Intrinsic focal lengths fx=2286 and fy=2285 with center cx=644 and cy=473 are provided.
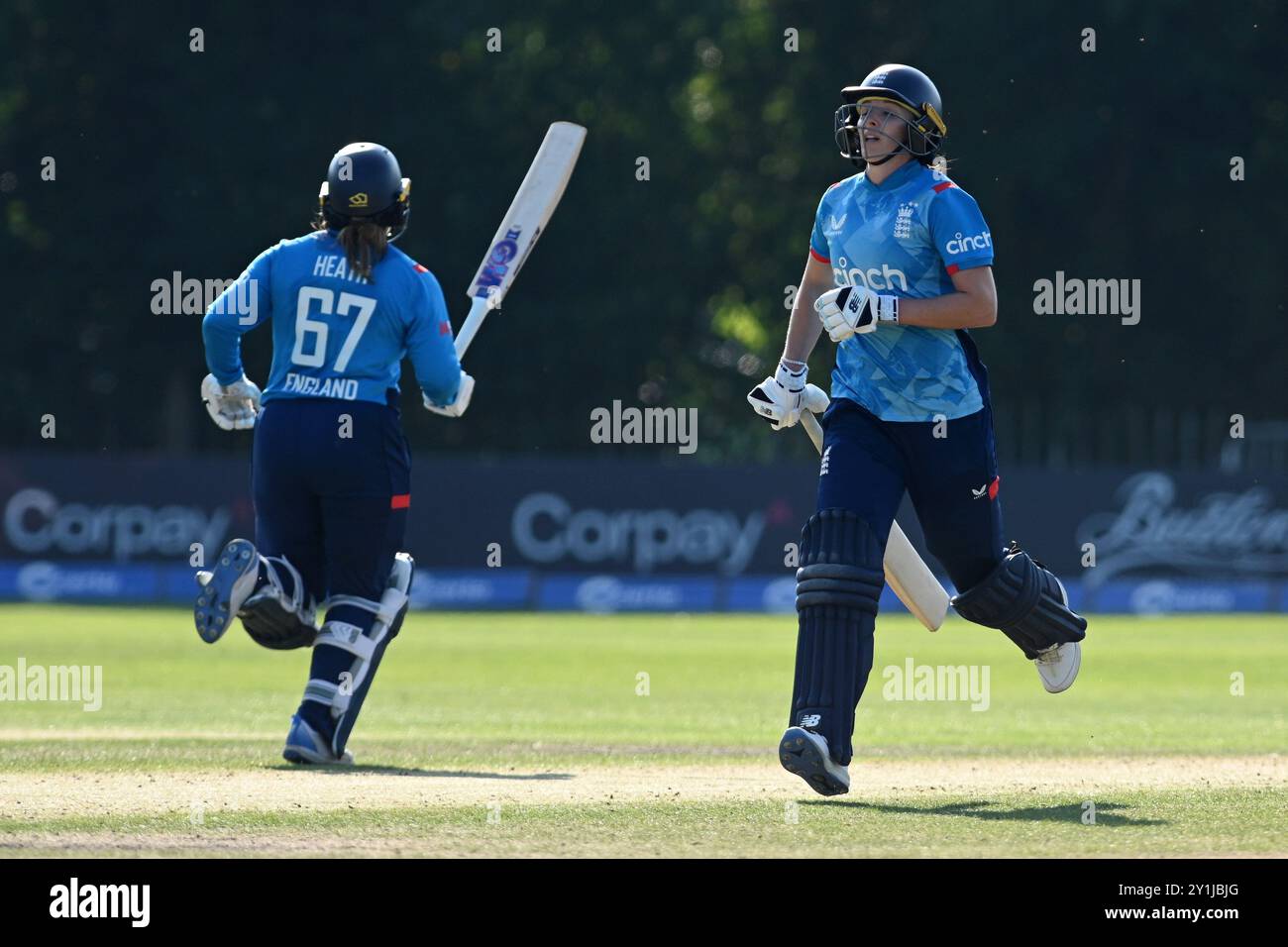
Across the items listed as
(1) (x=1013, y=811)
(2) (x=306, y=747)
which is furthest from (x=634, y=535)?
(1) (x=1013, y=811)

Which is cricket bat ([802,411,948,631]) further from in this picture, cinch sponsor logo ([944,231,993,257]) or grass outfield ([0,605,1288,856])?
cinch sponsor logo ([944,231,993,257])

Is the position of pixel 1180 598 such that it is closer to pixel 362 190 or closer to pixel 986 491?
pixel 362 190

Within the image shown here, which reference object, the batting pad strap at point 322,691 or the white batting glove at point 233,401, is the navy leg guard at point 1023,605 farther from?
the white batting glove at point 233,401

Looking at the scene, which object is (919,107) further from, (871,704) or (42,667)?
(42,667)

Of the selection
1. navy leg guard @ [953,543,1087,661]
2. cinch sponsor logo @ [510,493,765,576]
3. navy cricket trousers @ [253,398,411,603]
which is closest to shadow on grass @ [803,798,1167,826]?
navy leg guard @ [953,543,1087,661]

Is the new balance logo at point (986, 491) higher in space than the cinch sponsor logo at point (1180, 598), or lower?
higher

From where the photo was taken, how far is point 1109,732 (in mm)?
10594

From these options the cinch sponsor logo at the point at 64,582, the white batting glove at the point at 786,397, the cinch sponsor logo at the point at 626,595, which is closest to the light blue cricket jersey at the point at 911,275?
the white batting glove at the point at 786,397

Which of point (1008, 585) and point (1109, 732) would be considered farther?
point (1109, 732)

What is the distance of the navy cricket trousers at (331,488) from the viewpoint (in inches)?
335

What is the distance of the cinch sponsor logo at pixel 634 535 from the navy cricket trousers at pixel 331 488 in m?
19.8
